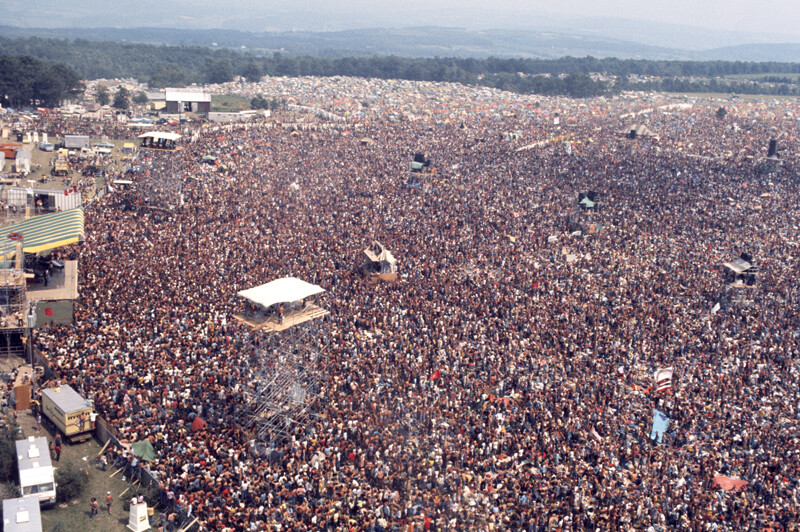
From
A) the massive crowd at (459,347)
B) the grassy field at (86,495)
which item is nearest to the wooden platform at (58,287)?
the massive crowd at (459,347)

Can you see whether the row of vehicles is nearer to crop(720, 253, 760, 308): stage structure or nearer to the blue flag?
the blue flag

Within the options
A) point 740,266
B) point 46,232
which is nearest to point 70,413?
point 46,232

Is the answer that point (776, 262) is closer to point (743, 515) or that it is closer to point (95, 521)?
point (743, 515)

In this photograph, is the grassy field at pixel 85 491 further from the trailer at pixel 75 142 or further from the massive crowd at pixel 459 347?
the trailer at pixel 75 142

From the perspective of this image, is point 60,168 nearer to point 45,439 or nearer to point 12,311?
point 12,311

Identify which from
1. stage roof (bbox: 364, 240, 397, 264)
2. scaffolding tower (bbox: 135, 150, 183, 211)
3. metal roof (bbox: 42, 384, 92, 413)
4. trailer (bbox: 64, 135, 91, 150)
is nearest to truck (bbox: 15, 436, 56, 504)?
metal roof (bbox: 42, 384, 92, 413)
